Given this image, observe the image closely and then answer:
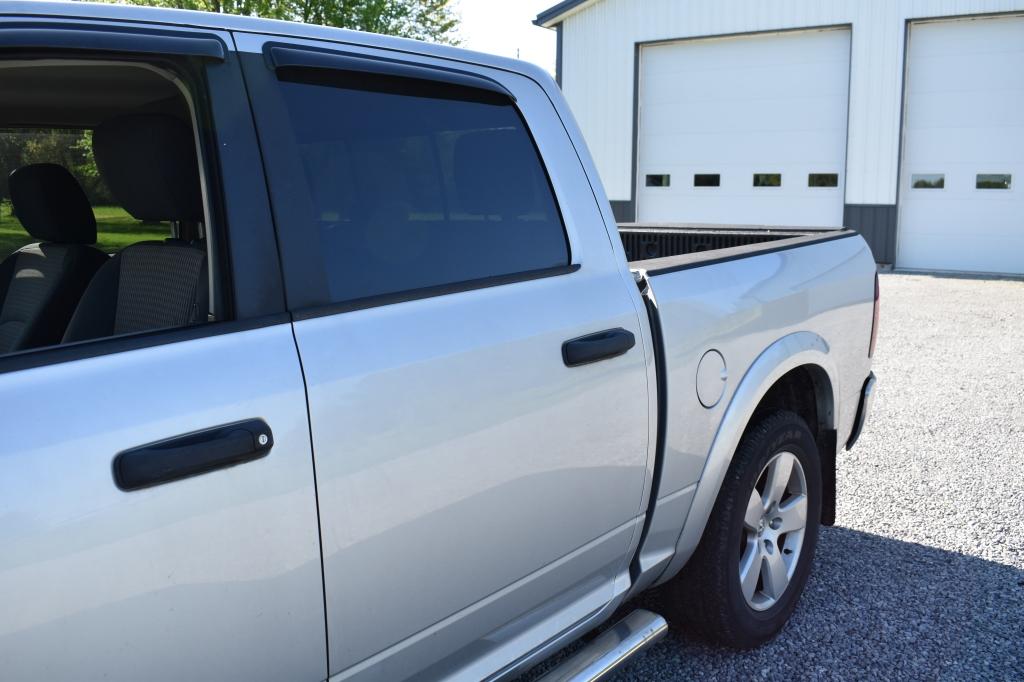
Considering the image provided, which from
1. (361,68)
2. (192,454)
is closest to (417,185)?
(361,68)

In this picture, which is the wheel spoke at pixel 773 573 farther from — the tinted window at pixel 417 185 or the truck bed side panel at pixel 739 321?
the tinted window at pixel 417 185

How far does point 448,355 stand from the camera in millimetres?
2004

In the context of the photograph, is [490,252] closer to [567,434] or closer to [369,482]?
[567,434]

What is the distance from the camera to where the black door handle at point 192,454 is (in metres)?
1.47

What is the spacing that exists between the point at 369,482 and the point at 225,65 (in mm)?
857

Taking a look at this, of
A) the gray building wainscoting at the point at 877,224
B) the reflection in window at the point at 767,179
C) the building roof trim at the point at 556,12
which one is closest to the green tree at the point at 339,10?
the building roof trim at the point at 556,12

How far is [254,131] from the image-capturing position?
72.1 inches

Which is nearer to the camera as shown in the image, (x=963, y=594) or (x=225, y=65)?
(x=225, y=65)

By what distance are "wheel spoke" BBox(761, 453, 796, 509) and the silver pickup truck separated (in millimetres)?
14

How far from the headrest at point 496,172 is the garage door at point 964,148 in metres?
14.3

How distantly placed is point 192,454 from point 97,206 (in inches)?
63.4

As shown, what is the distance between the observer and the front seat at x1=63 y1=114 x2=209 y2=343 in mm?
2098

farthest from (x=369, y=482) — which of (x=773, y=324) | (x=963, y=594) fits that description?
(x=963, y=594)

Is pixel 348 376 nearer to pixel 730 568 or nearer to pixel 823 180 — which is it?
pixel 730 568
